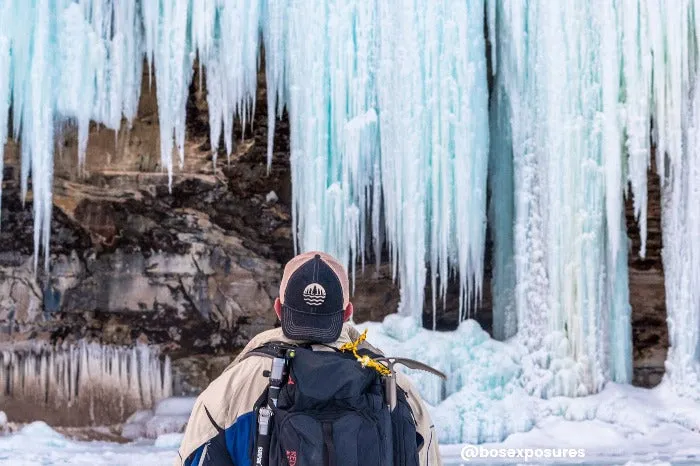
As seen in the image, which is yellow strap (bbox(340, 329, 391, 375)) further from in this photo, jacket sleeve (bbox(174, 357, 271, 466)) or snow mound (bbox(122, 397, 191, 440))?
snow mound (bbox(122, 397, 191, 440))

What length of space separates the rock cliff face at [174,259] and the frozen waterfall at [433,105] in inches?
17.2

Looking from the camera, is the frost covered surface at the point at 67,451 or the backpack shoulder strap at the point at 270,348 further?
the frost covered surface at the point at 67,451

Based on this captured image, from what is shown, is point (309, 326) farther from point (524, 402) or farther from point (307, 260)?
point (524, 402)

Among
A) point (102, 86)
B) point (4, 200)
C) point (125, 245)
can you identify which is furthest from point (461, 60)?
point (4, 200)

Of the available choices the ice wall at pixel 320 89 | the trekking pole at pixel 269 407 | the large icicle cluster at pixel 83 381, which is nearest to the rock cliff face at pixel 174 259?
the large icicle cluster at pixel 83 381

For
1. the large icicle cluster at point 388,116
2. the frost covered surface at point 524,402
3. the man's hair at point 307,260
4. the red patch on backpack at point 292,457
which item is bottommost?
Answer: the frost covered surface at point 524,402

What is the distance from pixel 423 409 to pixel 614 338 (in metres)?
4.32

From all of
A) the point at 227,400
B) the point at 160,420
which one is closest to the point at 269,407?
the point at 227,400

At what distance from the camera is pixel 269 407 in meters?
1.38

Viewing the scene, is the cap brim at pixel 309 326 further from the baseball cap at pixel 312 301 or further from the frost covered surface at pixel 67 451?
the frost covered surface at pixel 67 451

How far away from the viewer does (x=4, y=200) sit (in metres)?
5.89

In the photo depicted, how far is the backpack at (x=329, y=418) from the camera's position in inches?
52.9

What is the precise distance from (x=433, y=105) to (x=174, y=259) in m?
2.30

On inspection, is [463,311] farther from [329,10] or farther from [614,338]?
[329,10]
